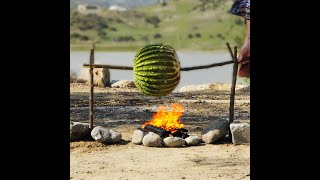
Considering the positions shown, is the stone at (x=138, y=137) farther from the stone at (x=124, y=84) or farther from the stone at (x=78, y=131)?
the stone at (x=124, y=84)

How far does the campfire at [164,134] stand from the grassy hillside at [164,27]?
211ft

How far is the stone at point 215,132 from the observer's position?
11078 mm

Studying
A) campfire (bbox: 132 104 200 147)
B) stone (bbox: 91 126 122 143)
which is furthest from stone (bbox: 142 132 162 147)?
stone (bbox: 91 126 122 143)

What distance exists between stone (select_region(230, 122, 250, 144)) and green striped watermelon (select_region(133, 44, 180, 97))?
9.42 feet

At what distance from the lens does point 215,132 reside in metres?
11.1

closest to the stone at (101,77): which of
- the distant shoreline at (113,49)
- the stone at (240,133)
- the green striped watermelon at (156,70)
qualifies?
the stone at (240,133)

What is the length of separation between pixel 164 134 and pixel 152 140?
1.40ft

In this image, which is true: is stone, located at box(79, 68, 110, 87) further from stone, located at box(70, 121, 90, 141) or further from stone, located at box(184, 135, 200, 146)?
stone, located at box(184, 135, 200, 146)
